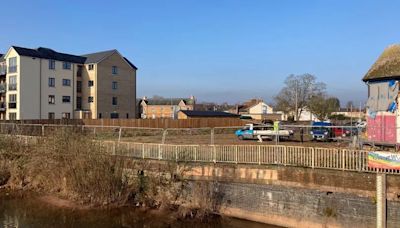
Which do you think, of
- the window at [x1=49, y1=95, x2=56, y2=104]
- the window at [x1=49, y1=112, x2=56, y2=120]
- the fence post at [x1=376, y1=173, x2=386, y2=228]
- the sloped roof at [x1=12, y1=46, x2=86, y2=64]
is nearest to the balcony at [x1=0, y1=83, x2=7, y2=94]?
the sloped roof at [x1=12, y1=46, x2=86, y2=64]

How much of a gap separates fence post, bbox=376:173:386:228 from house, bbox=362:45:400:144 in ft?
17.1

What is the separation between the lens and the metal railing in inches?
569

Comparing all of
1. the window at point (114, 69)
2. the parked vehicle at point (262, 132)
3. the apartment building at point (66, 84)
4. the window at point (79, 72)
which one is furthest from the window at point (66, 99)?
the parked vehicle at point (262, 132)

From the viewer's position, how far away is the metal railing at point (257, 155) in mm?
14445

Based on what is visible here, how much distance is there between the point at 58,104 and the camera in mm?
64188

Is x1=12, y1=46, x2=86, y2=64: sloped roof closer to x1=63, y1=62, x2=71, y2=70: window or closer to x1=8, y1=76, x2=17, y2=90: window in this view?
x1=63, y1=62, x2=71, y2=70: window

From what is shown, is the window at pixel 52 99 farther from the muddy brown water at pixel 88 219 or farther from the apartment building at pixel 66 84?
the muddy brown water at pixel 88 219

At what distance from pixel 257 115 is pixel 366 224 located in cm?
9541

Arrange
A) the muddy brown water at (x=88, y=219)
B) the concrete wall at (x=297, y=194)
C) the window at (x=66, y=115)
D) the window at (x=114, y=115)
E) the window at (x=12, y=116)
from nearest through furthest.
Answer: the concrete wall at (x=297, y=194) → the muddy brown water at (x=88, y=219) → the window at (x=12, y=116) → the window at (x=66, y=115) → the window at (x=114, y=115)

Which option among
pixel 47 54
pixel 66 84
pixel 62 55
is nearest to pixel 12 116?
pixel 66 84

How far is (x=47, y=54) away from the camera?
64062 mm

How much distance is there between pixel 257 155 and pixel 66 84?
5463cm

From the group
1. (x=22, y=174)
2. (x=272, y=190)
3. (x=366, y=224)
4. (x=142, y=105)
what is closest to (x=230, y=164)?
(x=272, y=190)

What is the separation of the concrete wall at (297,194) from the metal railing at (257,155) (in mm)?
319
